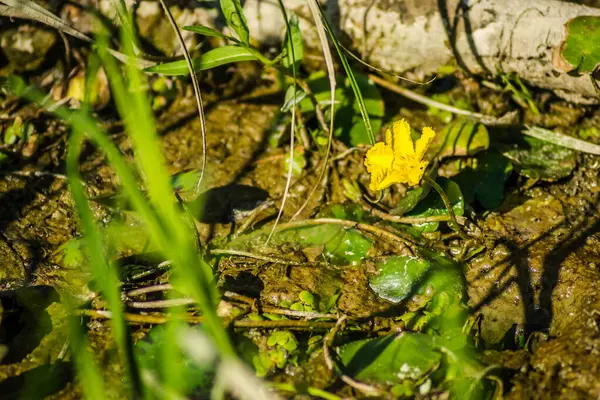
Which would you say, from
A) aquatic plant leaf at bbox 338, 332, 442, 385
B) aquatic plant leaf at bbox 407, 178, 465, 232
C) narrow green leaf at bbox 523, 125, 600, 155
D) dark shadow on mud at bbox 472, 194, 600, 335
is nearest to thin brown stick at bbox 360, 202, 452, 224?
aquatic plant leaf at bbox 407, 178, 465, 232

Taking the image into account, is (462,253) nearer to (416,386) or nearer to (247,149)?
(416,386)

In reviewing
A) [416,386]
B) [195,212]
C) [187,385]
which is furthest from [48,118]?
[416,386]

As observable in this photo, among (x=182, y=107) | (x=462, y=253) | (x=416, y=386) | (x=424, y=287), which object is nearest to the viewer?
(x=416, y=386)

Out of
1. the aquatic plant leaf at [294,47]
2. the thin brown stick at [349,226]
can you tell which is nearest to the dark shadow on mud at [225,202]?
the thin brown stick at [349,226]

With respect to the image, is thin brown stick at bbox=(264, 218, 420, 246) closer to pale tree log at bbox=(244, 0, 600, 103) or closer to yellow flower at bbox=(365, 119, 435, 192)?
yellow flower at bbox=(365, 119, 435, 192)

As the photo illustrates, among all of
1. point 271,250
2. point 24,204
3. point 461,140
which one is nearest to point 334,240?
point 271,250

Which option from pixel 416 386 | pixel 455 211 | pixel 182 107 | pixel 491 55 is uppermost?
pixel 491 55
